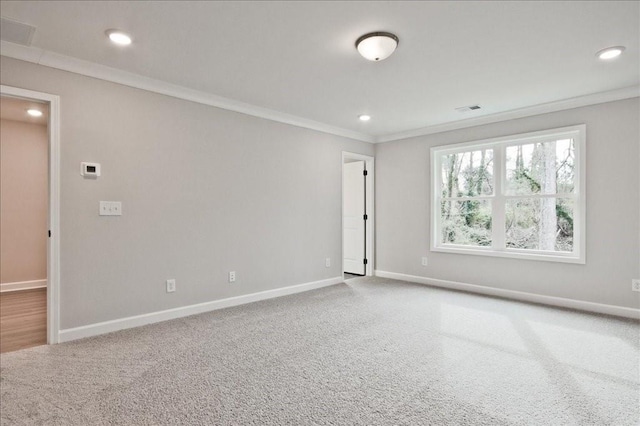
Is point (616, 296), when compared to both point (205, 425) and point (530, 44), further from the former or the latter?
point (205, 425)

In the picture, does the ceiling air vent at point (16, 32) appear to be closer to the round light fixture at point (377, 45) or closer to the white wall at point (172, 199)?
the white wall at point (172, 199)

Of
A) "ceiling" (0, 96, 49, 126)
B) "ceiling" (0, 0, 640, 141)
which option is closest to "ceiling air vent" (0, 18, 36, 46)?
"ceiling" (0, 0, 640, 141)

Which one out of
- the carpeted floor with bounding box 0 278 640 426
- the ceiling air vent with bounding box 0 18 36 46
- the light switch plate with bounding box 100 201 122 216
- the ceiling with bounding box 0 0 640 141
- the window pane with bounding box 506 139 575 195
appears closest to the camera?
the carpeted floor with bounding box 0 278 640 426

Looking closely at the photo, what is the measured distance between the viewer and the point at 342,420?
186 centimetres

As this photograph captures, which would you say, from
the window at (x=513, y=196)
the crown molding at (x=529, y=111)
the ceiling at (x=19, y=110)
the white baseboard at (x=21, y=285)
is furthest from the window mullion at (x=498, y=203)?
the white baseboard at (x=21, y=285)

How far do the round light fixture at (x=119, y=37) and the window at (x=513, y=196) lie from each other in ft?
13.9

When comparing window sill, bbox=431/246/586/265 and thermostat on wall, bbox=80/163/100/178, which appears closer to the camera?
thermostat on wall, bbox=80/163/100/178

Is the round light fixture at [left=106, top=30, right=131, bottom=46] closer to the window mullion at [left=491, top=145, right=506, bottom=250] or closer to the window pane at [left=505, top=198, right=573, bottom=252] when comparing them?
the window mullion at [left=491, top=145, right=506, bottom=250]

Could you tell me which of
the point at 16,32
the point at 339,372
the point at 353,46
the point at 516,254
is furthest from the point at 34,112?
the point at 516,254

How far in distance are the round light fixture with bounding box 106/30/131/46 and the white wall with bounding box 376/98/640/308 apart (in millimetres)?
4215

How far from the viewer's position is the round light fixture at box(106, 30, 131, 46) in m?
2.53

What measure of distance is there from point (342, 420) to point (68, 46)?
11.2ft

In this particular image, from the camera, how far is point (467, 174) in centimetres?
512

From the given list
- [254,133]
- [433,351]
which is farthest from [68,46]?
[433,351]
